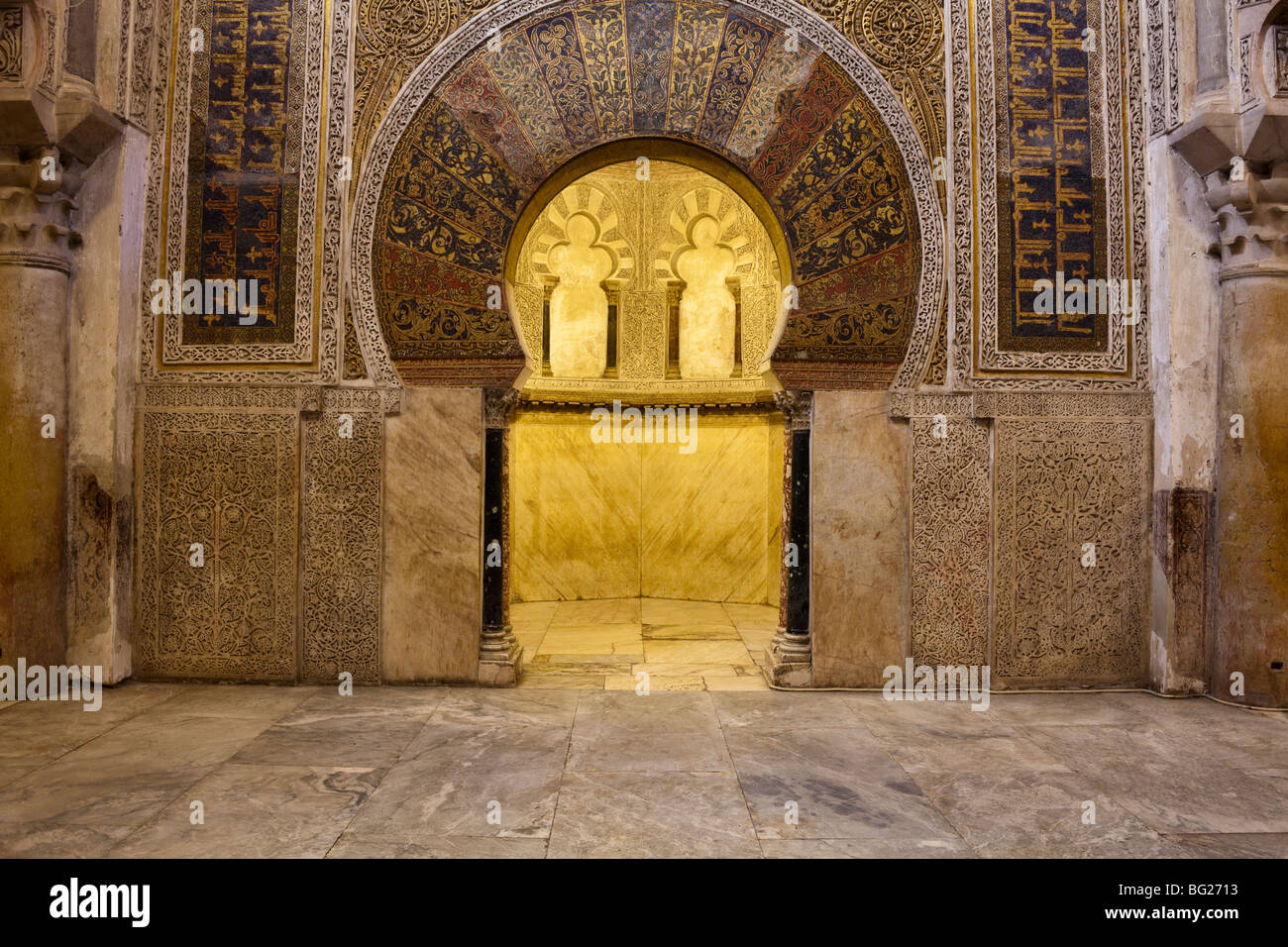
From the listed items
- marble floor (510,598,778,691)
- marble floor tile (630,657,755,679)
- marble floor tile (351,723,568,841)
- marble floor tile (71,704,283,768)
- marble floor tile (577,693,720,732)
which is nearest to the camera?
marble floor tile (351,723,568,841)

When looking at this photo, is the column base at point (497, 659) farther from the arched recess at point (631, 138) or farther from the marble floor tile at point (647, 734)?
the arched recess at point (631, 138)

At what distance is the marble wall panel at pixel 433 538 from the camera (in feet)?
15.9

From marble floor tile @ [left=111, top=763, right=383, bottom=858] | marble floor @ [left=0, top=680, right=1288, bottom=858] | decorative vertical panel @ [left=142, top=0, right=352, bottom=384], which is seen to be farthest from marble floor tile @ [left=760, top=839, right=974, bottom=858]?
decorative vertical panel @ [left=142, top=0, right=352, bottom=384]

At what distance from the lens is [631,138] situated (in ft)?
16.1

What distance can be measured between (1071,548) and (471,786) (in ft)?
11.4

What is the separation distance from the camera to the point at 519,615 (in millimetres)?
7090

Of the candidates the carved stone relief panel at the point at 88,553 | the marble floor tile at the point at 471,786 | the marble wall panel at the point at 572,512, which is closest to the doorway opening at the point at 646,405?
the marble wall panel at the point at 572,512

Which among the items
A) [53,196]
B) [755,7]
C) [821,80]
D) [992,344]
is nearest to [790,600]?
[992,344]

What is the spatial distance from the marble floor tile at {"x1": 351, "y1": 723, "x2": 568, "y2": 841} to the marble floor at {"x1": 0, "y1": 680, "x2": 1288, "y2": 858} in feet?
0.04

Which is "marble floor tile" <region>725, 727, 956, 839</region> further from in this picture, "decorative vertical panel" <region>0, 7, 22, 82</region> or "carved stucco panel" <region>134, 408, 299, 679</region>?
"decorative vertical panel" <region>0, 7, 22, 82</region>

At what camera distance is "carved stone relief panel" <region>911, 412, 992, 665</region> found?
4797 mm

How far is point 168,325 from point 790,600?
151 inches

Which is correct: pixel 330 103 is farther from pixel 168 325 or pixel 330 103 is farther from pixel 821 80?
pixel 821 80

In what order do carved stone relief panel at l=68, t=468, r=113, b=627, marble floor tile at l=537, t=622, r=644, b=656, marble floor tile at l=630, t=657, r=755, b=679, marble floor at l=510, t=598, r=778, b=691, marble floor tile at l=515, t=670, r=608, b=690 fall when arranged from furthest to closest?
marble floor tile at l=537, t=622, r=644, b=656
marble floor tile at l=630, t=657, r=755, b=679
marble floor at l=510, t=598, r=778, b=691
marble floor tile at l=515, t=670, r=608, b=690
carved stone relief panel at l=68, t=468, r=113, b=627
